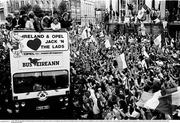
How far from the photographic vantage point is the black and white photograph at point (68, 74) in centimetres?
598

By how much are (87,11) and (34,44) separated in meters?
2.30

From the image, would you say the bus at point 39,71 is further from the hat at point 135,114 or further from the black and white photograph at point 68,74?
the hat at point 135,114

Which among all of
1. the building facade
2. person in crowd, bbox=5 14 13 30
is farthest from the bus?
the building facade

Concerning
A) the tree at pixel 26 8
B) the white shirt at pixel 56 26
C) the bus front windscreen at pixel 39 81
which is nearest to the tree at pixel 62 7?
the white shirt at pixel 56 26

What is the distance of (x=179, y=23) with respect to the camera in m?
9.57

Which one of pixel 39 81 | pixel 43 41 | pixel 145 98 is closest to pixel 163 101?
pixel 145 98

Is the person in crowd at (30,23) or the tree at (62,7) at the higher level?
the tree at (62,7)

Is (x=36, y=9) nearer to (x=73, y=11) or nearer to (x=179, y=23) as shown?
(x=73, y=11)

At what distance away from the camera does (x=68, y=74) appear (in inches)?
255

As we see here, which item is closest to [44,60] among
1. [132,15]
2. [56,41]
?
[56,41]

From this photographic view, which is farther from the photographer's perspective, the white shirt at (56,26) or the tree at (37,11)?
the tree at (37,11)

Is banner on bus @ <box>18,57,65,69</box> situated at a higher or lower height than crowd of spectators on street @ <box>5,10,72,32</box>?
lower

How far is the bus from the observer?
19.8 ft

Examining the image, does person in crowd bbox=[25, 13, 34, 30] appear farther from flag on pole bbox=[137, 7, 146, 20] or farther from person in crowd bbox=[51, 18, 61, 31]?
flag on pole bbox=[137, 7, 146, 20]
